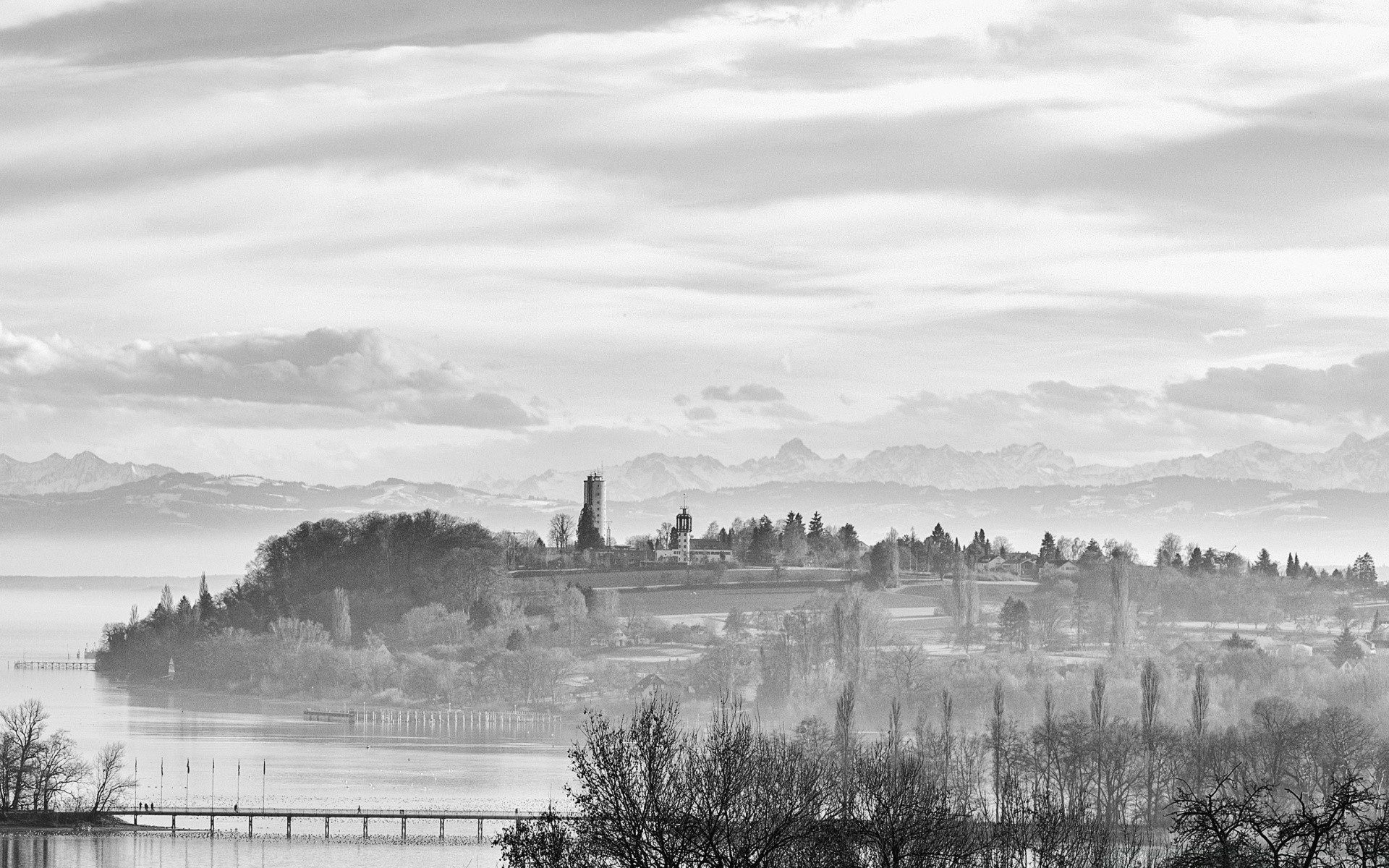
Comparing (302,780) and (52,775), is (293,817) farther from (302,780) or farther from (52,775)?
(302,780)

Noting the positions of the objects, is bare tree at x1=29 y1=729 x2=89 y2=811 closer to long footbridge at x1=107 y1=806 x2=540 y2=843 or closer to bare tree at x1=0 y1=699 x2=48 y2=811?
bare tree at x1=0 y1=699 x2=48 y2=811

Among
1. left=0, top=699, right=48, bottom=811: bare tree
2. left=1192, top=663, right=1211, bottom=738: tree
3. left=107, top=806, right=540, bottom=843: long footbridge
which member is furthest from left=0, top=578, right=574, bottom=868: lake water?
left=1192, top=663, right=1211, bottom=738: tree

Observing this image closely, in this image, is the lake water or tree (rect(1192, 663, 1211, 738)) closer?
the lake water

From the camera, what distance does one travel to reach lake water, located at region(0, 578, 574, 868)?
311ft

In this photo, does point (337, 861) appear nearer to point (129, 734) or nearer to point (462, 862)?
point (462, 862)

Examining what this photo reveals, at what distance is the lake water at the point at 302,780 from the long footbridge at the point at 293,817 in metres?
0.55

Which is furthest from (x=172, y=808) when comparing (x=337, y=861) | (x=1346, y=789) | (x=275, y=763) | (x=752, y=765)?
(x=1346, y=789)

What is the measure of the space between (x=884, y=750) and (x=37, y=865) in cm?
4896

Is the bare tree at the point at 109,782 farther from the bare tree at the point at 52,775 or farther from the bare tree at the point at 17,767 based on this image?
the bare tree at the point at 17,767

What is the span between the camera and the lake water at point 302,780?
9494 cm

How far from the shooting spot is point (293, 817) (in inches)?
4250

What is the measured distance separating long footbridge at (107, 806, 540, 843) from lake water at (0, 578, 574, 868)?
0.55m

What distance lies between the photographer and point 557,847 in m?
52.1

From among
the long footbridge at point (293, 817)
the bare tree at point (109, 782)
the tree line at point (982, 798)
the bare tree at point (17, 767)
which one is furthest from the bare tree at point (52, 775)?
the tree line at point (982, 798)
